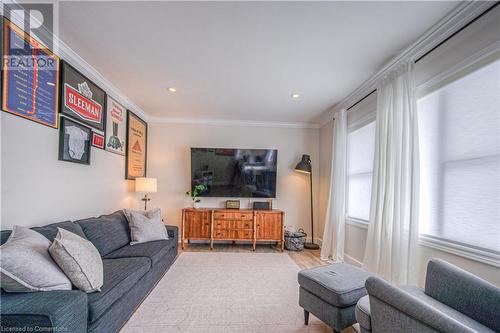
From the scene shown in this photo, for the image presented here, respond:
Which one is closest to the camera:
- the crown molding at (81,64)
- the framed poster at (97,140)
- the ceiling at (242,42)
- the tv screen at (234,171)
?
the ceiling at (242,42)

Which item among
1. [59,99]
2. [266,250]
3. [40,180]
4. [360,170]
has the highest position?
[59,99]

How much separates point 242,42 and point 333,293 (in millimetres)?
2316

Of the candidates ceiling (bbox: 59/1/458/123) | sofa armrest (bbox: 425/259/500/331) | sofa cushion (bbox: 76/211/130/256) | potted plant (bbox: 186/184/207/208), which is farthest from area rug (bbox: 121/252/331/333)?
ceiling (bbox: 59/1/458/123)

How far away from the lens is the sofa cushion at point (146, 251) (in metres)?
2.56

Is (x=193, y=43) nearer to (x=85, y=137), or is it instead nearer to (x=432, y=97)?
(x=85, y=137)

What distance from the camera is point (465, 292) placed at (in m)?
1.46

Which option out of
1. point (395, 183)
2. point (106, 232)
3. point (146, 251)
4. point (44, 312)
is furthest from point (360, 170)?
point (44, 312)

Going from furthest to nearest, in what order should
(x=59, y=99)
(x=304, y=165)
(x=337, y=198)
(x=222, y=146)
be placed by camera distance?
(x=222, y=146) < (x=304, y=165) < (x=337, y=198) < (x=59, y=99)

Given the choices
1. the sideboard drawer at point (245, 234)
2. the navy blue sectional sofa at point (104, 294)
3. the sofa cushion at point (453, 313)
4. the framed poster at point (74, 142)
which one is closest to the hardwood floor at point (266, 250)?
the sideboard drawer at point (245, 234)

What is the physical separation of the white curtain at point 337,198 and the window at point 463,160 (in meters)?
1.53

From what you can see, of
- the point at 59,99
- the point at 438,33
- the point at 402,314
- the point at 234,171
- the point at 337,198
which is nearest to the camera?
the point at 402,314

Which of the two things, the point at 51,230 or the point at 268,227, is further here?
the point at 268,227

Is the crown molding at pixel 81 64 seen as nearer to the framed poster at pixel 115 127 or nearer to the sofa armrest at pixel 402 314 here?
the framed poster at pixel 115 127

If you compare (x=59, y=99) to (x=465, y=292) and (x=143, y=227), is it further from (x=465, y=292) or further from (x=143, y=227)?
(x=465, y=292)
